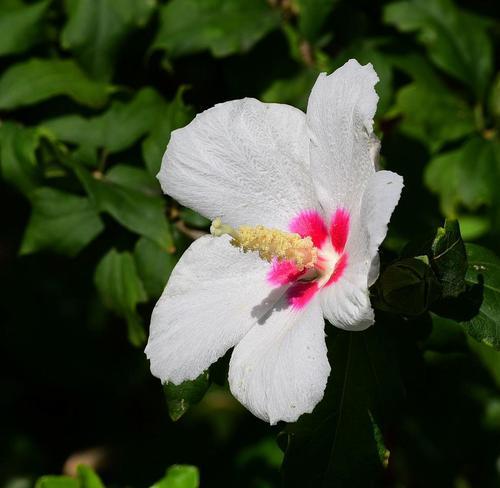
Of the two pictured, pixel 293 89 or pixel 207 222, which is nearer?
pixel 207 222

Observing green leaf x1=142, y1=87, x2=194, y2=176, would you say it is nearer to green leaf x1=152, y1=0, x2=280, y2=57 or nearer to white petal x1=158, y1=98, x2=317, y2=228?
green leaf x1=152, y1=0, x2=280, y2=57

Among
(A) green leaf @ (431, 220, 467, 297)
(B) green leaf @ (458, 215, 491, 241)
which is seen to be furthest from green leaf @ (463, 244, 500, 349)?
(B) green leaf @ (458, 215, 491, 241)

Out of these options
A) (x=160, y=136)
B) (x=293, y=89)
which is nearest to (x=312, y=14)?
(x=293, y=89)

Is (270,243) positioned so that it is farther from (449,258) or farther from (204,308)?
(449,258)

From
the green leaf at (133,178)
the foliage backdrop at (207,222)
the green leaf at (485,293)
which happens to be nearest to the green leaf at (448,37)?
the foliage backdrop at (207,222)

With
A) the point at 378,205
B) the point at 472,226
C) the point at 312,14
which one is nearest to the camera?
the point at 378,205

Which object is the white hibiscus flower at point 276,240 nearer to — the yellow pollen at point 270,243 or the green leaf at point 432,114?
the yellow pollen at point 270,243
